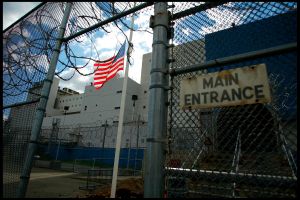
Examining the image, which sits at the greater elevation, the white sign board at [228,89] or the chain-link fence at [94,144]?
the chain-link fence at [94,144]

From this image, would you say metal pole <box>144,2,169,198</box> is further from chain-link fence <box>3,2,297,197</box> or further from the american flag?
the american flag

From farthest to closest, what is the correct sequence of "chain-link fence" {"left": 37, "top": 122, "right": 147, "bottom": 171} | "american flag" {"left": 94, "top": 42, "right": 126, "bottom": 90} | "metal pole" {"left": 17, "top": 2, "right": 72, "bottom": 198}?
1. "chain-link fence" {"left": 37, "top": 122, "right": 147, "bottom": 171}
2. "american flag" {"left": 94, "top": 42, "right": 126, "bottom": 90}
3. "metal pole" {"left": 17, "top": 2, "right": 72, "bottom": 198}

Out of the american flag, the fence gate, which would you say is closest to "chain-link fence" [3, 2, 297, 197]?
the fence gate

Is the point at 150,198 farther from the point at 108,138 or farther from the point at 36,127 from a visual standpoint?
the point at 108,138

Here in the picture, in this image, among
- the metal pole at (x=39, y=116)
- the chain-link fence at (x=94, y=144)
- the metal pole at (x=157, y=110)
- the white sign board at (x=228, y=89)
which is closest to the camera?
the white sign board at (x=228, y=89)

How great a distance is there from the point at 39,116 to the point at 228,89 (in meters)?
3.08

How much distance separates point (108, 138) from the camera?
39938mm

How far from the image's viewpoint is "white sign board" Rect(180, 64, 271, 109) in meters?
2.03

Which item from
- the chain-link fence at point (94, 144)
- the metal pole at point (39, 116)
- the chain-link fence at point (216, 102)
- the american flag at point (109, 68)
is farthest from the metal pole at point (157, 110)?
the chain-link fence at point (94, 144)

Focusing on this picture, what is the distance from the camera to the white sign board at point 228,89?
2027 millimetres

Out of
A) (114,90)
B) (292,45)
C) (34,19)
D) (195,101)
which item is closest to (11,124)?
(34,19)

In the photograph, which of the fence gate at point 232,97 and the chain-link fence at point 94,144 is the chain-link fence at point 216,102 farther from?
the chain-link fence at point 94,144

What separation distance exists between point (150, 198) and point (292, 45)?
5.79ft

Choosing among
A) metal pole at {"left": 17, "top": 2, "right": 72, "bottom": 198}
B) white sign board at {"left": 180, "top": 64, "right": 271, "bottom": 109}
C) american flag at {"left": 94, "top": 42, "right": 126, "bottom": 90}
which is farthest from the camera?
american flag at {"left": 94, "top": 42, "right": 126, "bottom": 90}
